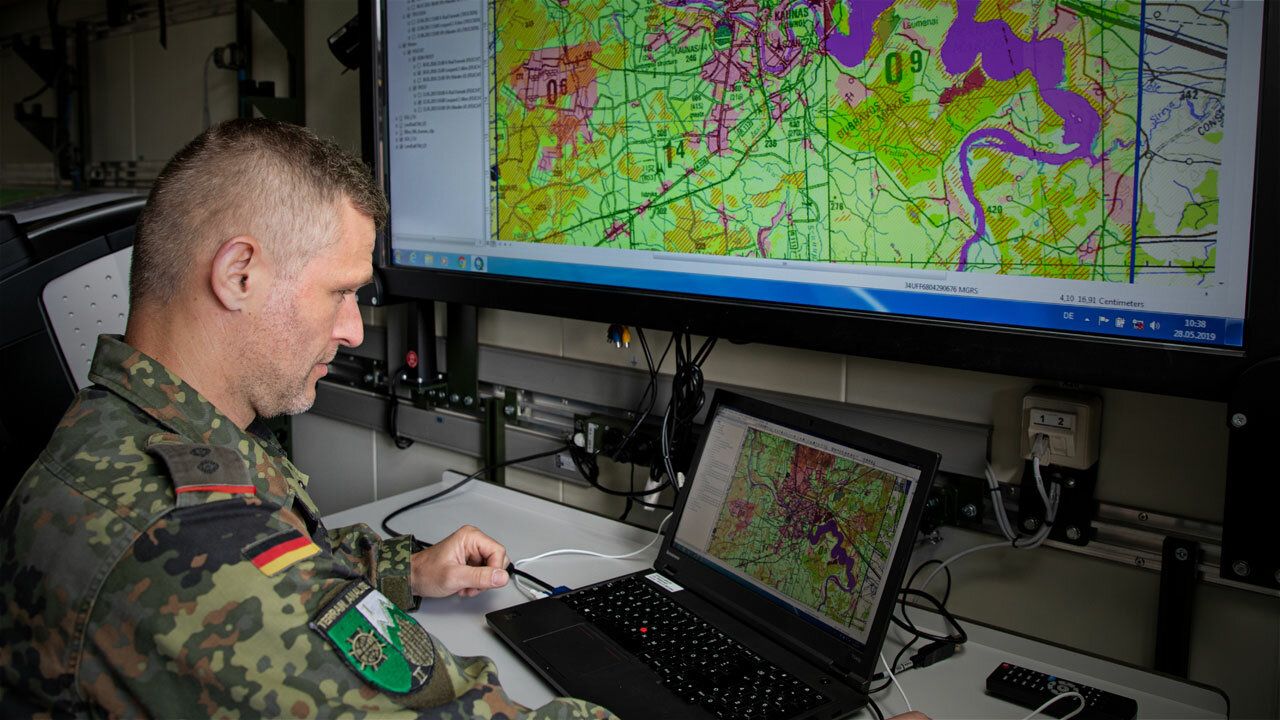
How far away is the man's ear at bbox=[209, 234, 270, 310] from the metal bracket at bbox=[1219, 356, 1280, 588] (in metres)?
0.97

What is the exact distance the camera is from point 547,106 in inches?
56.2

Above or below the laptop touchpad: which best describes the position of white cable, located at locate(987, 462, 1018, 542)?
above

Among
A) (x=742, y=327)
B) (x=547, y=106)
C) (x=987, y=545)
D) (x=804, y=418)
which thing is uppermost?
(x=547, y=106)

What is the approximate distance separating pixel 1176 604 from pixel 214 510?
3.48 feet

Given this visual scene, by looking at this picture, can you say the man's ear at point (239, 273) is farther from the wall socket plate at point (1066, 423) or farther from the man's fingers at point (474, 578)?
the wall socket plate at point (1066, 423)

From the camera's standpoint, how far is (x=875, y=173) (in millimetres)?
1105

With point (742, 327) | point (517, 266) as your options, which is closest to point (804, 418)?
point (742, 327)

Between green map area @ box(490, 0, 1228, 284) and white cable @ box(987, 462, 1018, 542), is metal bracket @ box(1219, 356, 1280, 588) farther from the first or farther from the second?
white cable @ box(987, 462, 1018, 542)

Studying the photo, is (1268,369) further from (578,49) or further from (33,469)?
(33,469)

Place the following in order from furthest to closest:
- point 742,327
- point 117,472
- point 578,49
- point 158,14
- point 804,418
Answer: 1. point 158,14
2. point 578,49
3. point 742,327
4. point 804,418
5. point 117,472

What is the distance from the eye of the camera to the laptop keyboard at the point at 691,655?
0.95m

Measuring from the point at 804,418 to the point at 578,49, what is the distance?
0.66 m

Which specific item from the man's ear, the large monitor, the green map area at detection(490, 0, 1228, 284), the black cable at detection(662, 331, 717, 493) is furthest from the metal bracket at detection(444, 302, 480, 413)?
the man's ear

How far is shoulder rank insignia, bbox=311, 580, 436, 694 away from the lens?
731mm
